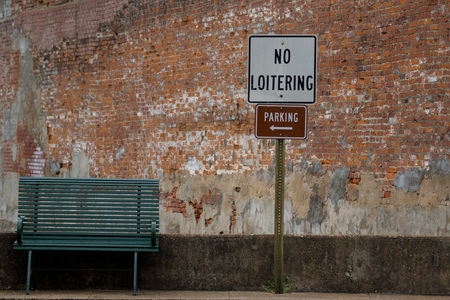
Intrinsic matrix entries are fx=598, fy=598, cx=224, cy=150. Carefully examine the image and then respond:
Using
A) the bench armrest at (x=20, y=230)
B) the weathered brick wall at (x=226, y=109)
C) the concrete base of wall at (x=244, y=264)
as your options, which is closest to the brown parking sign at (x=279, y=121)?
the concrete base of wall at (x=244, y=264)

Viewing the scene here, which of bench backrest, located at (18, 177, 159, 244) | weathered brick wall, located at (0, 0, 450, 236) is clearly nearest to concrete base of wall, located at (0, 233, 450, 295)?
bench backrest, located at (18, 177, 159, 244)

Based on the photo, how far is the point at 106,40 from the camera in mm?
12227

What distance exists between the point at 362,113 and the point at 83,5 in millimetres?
6932

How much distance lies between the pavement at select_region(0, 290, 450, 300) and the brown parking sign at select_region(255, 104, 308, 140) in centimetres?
156

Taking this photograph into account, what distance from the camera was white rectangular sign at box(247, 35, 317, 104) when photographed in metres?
5.62

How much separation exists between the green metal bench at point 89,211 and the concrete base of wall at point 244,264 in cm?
17

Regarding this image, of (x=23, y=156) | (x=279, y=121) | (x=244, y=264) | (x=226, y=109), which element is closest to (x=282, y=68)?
(x=279, y=121)

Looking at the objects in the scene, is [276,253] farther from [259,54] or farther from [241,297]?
[259,54]

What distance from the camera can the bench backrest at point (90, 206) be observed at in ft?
20.4

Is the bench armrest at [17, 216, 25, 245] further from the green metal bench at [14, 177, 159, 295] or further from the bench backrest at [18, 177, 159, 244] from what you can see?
the bench backrest at [18, 177, 159, 244]

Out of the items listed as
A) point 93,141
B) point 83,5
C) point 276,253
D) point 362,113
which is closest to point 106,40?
point 83,5

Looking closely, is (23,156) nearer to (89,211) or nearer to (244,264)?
(89,211)

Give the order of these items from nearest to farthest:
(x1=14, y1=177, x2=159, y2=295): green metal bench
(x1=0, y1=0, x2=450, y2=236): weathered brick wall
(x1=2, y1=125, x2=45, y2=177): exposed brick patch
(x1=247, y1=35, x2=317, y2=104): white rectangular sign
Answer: (x1=247, y1=35, x2=317, y2=104): white rectangular sign
(x1=14, y1=177, x2=159, y2=295): green metal bench
(x1=0, y1=0, x2=450, y2=236): weathered brick wall
(x1=2, y1=125, x2=45, y2=177): exposed brick patch

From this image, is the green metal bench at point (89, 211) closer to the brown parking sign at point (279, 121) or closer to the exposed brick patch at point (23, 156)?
the brown parking sign at point (279, 121)
